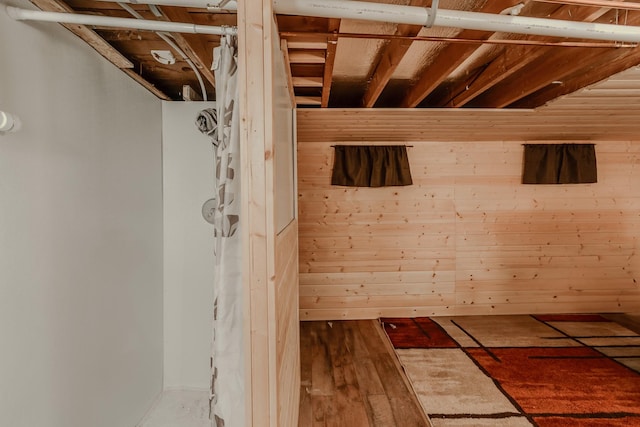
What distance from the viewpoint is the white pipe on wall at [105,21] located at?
1.33 metres

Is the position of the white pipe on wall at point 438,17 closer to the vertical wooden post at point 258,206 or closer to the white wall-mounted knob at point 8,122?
the vertical wooden post at point 258,206

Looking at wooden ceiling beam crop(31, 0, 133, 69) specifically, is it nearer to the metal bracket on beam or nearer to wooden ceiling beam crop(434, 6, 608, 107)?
the metal bracket on beam

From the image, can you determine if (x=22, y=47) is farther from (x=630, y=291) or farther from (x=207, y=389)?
(x=630, y=291)

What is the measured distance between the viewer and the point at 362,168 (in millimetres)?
3760

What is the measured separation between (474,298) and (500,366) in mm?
1292

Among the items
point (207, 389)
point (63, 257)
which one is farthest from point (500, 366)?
point (63, 257)

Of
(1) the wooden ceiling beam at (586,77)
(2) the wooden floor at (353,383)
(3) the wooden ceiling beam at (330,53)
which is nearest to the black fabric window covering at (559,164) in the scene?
(1) the wooden ceiling beam at (586,77)

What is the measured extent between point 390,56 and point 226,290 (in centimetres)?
162

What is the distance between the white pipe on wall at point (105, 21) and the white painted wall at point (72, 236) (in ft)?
0.20

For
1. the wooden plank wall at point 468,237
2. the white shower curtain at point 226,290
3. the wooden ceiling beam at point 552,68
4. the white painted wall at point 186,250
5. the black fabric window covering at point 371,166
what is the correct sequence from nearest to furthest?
the white shower curtain at point 226,290 → the wooden ceiling beam at point 552,68 → the white painted wall at point 186,250 → the black fabric window covering at point 371,166 → the wooden plank wall at point 468,237

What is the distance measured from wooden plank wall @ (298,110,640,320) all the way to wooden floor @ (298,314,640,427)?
19.9 inches

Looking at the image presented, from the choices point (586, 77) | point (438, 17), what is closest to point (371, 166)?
point (586, 77)

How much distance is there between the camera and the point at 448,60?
6.83 ft

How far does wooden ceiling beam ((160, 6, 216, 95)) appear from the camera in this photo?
4.96ft
